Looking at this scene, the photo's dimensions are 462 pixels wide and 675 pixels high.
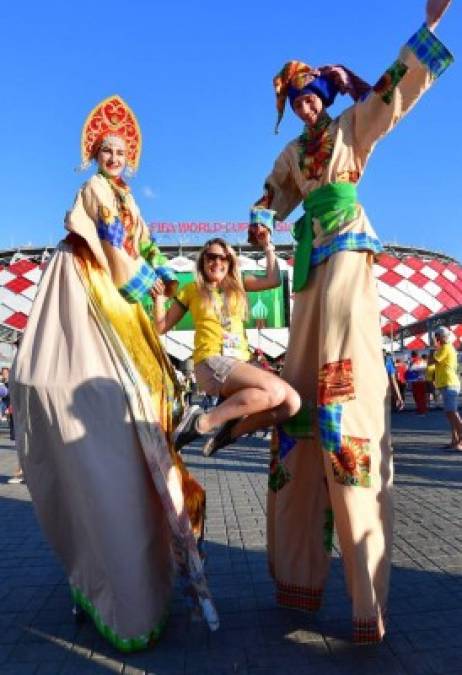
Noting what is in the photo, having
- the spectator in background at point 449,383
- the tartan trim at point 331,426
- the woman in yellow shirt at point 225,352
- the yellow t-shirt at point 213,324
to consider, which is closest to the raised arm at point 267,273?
the woman in yellow shirt at point 225,352

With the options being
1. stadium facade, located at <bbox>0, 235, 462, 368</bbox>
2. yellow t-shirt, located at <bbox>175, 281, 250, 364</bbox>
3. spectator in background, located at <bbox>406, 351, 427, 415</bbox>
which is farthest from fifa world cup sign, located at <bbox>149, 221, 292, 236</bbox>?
yellow t-shirt, located at <bbox>175, 281, 250, 364</bbox>

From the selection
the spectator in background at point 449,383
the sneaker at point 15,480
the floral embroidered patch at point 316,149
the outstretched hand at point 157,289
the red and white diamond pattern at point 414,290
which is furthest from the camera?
the red and white diamond pattern at point 414,290

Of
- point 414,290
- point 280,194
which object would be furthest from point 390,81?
point 414,290

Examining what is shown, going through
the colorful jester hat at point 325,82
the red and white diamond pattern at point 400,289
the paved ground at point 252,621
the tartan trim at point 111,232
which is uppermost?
the red and white diamond pattern at point 400,289

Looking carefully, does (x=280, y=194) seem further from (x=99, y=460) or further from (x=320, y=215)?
(x=99, y=460)

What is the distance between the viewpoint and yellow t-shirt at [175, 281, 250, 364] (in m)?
→ 2.94

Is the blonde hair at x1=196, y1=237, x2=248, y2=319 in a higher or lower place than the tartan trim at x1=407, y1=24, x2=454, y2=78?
lower

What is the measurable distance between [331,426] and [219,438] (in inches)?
19.8

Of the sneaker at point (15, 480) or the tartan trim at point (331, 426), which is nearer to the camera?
the tartan trim at point (331, 426)

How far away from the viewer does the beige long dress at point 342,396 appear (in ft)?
7.22

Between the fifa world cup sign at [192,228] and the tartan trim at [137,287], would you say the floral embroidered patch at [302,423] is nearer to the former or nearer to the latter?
the tartan trim at [137,287]

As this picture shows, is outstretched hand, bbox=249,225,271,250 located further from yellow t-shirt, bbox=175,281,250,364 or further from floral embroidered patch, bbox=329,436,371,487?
floral embroidered patch, bbox=329,436,371,487

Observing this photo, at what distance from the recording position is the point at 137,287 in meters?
2.58

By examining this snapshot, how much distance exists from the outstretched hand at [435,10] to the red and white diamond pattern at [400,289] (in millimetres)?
32094
